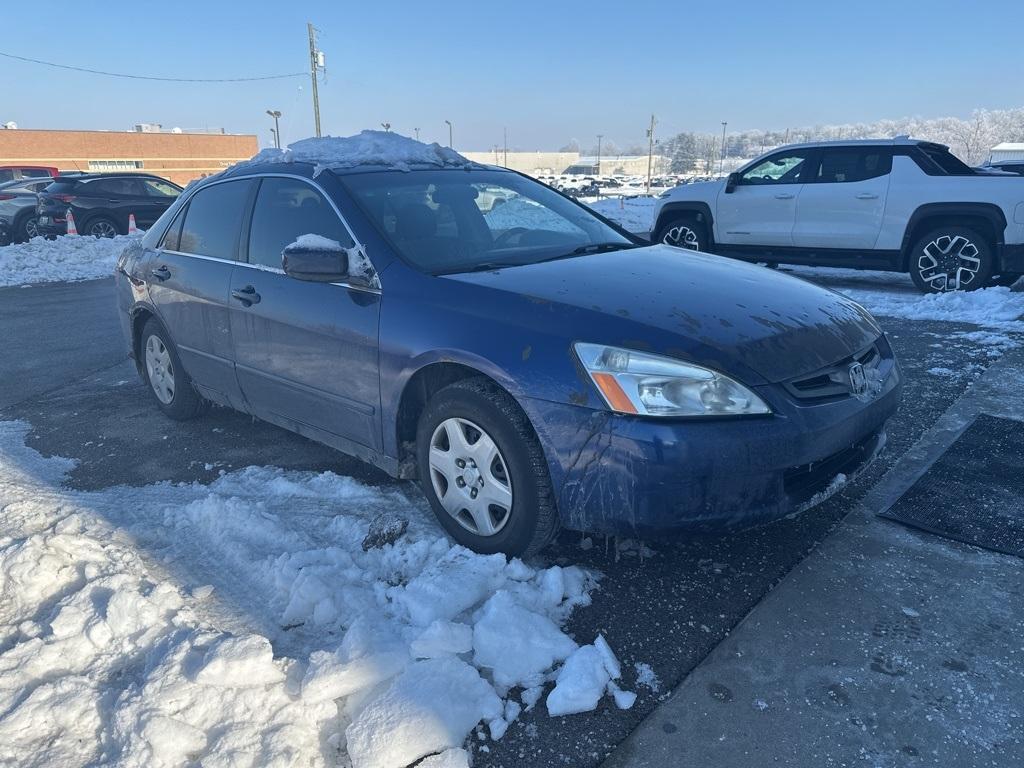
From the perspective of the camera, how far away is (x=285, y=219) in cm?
377

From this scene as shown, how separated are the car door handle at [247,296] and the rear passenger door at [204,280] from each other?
135 mm

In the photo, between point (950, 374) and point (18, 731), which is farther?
point (950, 374)

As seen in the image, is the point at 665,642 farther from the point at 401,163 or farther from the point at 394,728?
the point at 401,163

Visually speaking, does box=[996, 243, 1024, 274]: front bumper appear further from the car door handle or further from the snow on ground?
the car door handle

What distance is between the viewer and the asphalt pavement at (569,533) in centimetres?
224

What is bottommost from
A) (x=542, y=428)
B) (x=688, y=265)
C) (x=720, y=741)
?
(x=720, y=741)

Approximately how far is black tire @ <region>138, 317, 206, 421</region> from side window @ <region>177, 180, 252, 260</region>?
616mm

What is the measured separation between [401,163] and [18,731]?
2.90m

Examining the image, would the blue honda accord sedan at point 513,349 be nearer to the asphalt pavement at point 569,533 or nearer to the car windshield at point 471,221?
the car windshield at point 471,221

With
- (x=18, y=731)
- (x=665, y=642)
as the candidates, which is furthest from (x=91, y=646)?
(x=665, y=642)

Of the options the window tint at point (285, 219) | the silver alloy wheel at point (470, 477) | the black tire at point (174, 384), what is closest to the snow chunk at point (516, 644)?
the silver alloy wheel at point (470, 477)

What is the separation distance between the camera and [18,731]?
2.07 m

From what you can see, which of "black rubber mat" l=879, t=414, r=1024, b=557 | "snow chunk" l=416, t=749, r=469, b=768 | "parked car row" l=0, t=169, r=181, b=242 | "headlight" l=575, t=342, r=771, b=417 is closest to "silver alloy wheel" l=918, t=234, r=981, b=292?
"black rubber mat" l=879, t=414, r=1024, b=557

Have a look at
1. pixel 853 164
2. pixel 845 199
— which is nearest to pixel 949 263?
pixel 845 199
